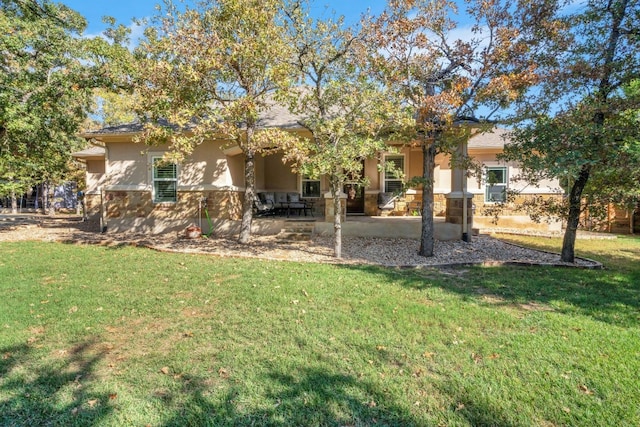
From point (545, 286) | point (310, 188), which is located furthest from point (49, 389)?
point (310, 188)

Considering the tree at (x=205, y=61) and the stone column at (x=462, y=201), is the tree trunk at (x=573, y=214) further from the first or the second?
the tree at (x=205, y=61)

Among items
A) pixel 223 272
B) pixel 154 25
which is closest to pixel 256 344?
pixel 223 272

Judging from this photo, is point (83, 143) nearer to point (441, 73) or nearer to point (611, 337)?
point (441, 73)

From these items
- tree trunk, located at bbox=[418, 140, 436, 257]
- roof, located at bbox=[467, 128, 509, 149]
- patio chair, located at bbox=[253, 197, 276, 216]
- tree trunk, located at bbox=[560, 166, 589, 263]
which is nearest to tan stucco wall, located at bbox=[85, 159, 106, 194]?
patio chair, located at bbox=[253, 197, 276, 216]

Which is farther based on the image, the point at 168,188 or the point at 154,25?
the point at 168,188

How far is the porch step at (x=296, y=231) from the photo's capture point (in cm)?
1000

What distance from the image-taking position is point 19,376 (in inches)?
116

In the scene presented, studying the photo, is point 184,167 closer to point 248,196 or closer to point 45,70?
point 248,196

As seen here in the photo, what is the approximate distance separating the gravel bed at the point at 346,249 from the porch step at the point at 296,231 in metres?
0.22

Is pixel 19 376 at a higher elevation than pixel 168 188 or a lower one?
lower

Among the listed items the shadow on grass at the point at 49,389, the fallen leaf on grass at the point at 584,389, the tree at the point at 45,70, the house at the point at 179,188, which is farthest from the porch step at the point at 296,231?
the fallen leaf on grass at the point at 584,389

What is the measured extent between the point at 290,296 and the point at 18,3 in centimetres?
1162

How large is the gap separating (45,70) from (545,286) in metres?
12.6

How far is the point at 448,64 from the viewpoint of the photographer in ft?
24.2
